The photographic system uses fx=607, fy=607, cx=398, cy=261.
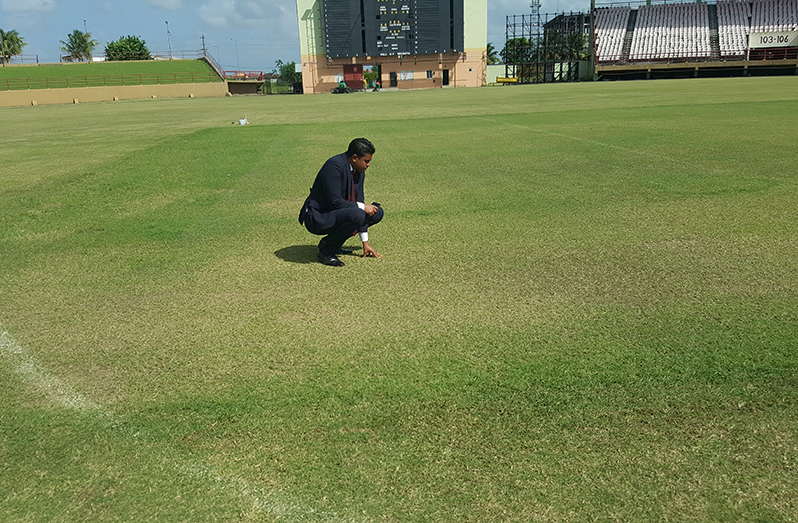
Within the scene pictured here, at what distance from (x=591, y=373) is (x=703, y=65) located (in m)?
67.9

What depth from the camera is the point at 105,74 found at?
234 ft

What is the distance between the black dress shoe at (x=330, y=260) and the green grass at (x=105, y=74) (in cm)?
6965

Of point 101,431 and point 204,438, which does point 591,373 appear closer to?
point 204,438

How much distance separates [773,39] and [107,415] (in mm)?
75204

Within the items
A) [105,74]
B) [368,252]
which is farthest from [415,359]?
[105,74]

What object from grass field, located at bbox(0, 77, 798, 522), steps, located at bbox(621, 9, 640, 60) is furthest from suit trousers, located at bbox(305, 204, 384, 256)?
steps, located at bbox(621, 9, 640, 60)

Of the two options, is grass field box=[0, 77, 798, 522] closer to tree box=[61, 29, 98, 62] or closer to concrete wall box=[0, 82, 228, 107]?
concrete wall box=[0, 82, 228, 107]

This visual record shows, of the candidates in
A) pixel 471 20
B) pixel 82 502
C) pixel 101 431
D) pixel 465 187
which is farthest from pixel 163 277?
pixel 471 20

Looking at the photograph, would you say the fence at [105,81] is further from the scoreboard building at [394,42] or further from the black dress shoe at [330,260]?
the black dress shoe at [330,260]

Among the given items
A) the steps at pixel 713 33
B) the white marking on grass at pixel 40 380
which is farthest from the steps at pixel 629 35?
the white marking on grass at pixel 40 380

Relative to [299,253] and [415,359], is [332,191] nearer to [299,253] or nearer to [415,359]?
[299,253]

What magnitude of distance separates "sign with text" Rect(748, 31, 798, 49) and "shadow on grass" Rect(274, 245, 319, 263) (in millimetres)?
70730

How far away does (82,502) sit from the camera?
2.87 metres

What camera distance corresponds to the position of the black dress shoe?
6.52 metres
